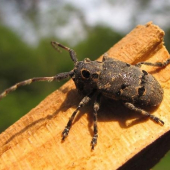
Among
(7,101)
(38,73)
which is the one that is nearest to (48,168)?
(7,101)

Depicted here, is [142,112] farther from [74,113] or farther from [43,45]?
[43,45]

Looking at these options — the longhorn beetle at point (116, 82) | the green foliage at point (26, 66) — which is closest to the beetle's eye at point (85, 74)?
the longhorn beetle at point (116, 82)

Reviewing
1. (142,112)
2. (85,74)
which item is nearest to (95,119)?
(142,112)

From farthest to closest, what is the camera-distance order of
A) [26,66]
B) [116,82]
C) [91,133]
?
→ [26,66], [116,82], [91,133]

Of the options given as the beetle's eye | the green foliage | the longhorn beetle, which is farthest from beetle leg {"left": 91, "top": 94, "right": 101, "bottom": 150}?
the green foliage

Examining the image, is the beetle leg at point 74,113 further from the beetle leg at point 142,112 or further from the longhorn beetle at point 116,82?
the beetle leg at point 142,112

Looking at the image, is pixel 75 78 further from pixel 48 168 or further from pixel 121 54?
pixel 48 168
